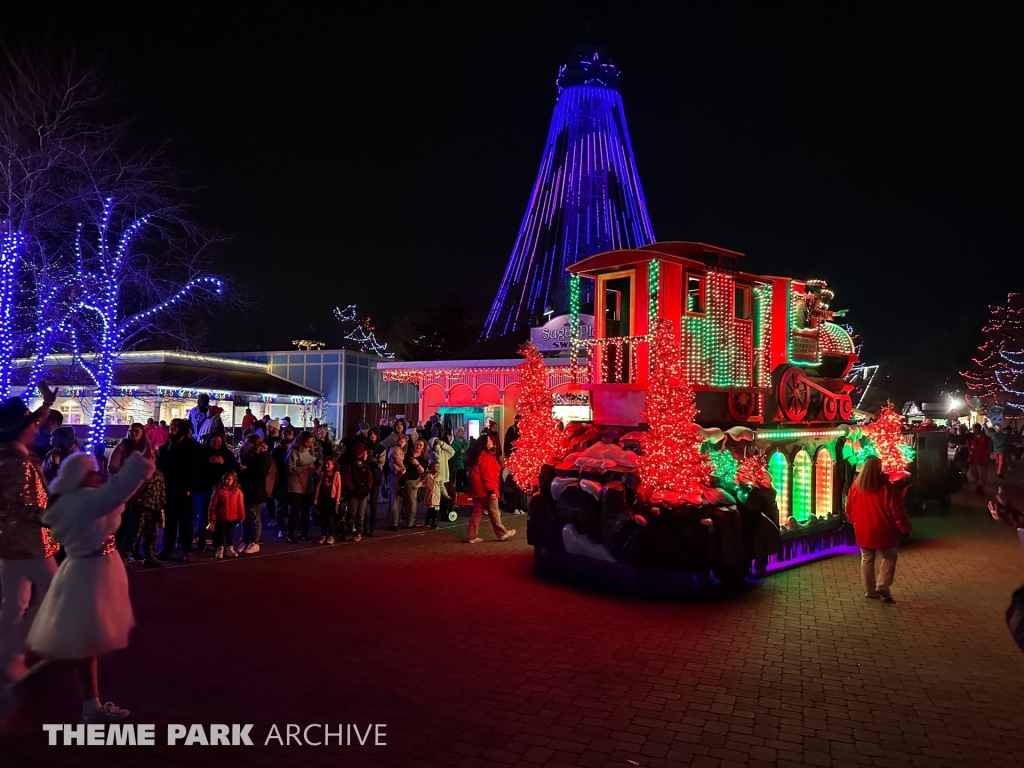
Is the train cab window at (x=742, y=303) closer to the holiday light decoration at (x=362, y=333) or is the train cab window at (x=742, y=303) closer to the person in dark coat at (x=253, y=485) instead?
the person in dark coat at (x=253, y=485)

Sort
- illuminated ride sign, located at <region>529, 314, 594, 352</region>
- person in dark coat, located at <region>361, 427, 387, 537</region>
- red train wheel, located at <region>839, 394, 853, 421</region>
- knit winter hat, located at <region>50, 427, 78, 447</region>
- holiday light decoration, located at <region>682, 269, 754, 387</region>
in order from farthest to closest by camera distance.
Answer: illuminated ride sign, located at <region>529, 314, 594, 352</region>, red train wheel, located at <region>839, 394, 853, 421</region>, person in dark coat, located at <region>361, 427, 387, 537</region>, holiday light decoration, located at <region>682, 269, 754, 387</region>, knit winter hat, located at <region>50, 427, 78, 447</region>

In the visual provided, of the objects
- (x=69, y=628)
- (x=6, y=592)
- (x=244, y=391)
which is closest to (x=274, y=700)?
(x=69, y=628)

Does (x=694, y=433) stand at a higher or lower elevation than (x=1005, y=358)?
lower

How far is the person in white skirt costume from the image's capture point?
417 centimetres

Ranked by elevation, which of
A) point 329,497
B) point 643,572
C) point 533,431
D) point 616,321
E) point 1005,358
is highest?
point 1005,358

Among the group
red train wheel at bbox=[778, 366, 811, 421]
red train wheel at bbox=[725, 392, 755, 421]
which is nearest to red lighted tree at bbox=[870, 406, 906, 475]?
red train wheel at bbox=[778, 366, 811, 421]

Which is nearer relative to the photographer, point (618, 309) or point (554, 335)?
point (618, 309)

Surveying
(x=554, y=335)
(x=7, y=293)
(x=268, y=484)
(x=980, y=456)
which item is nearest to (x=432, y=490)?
(x=268, y=484)

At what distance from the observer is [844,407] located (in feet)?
38.7

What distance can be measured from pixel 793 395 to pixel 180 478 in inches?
341

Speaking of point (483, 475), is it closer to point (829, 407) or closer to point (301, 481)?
point (301, 481)

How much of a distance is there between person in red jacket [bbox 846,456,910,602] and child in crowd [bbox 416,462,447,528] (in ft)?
23.1

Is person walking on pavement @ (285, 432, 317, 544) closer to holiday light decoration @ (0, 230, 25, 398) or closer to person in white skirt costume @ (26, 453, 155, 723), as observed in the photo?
person in white skirt costume @ (26, 453, 155, 723)

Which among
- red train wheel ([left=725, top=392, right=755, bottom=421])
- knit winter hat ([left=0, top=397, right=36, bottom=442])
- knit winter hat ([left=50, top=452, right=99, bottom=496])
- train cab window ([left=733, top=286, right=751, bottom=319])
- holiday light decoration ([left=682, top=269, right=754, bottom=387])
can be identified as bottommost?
knit winter hat ([left=50, top=452, right=99, bottom=496])
